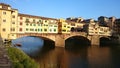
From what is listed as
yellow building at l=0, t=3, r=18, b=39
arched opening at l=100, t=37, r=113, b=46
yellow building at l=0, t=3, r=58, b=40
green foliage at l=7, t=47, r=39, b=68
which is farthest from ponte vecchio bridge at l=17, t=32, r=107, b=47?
green foliage at l=7, t=47, r=39, b=68

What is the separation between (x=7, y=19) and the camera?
176 feet

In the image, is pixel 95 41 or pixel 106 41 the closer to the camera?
pixel 95 41

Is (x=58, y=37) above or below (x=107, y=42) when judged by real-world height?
above

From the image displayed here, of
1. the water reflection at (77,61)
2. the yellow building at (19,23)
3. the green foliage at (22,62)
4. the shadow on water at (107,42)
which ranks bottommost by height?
the water reflection at (77,61)

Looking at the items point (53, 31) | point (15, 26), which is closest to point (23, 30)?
point (15, 26)

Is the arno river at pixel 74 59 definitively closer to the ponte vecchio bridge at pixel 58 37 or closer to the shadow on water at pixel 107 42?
the ponte vecchio bridge at pixel 58 37

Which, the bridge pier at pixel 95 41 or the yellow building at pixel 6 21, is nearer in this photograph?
the yellow building at pixel 6 21

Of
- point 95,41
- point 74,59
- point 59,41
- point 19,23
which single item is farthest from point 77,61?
point 95,41

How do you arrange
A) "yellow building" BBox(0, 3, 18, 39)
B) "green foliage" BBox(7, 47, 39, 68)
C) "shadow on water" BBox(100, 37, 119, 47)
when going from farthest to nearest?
"shadow on water" BBox(100, 37, 119, 47) < "yellow building" BBox(0, 3, 18, 39) < "green foliage" BBox(7, 47, 39, 68)

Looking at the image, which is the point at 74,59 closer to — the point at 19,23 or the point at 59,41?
the point at 19,23

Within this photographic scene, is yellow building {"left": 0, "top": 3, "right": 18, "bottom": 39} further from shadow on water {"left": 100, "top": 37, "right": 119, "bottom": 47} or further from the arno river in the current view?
shadow on water {"left": 100, "top": 37, "right": 119, "bottom": 47}

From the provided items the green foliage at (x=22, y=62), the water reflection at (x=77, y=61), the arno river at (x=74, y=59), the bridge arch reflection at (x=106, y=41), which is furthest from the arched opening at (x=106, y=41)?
the green foliage at (x=22, y=62)

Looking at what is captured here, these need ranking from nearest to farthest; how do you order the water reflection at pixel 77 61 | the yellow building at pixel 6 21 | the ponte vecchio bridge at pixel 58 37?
the water reflection at pixel 77 61
the yellow building at pixel 6 21
the ponte vecchio bridge at pixel 58 37

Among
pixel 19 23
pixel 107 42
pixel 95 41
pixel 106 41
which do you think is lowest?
pixel 107 42
